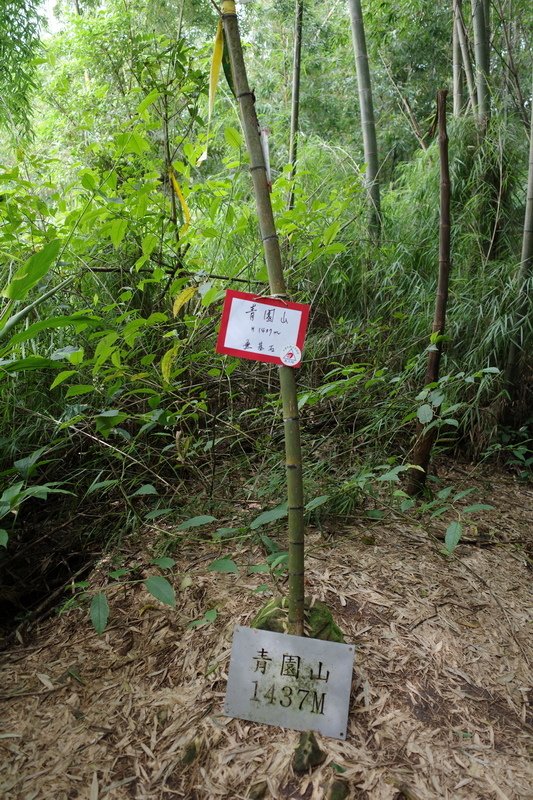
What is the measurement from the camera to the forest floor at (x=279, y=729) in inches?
40.7

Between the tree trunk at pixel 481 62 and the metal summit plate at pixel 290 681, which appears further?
the tree trunk at pixel 481 62

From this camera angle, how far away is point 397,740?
3.58ft

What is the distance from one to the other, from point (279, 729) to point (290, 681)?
0.29 ft

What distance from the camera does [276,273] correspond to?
1.11 meters

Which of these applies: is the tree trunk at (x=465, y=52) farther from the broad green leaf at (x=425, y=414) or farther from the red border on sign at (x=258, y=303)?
the red border on sign at (x=258, y=303)

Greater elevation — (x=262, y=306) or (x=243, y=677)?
(x=262, y=306)

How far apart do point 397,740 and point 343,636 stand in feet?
0.76

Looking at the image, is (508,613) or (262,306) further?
(508,613)

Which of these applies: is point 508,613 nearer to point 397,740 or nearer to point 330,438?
A: point 397,740

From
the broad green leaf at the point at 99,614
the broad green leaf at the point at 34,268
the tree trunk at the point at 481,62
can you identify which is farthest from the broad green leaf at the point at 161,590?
the tree trunk at the point at 481,62

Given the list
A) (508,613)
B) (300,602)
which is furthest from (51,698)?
(508,613)

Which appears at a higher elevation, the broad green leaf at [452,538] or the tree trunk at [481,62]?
the tree trunk at [481,62]

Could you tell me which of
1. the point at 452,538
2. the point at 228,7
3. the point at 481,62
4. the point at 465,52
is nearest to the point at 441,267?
the point at 452,538

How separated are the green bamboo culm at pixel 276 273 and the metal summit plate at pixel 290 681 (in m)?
0.05
